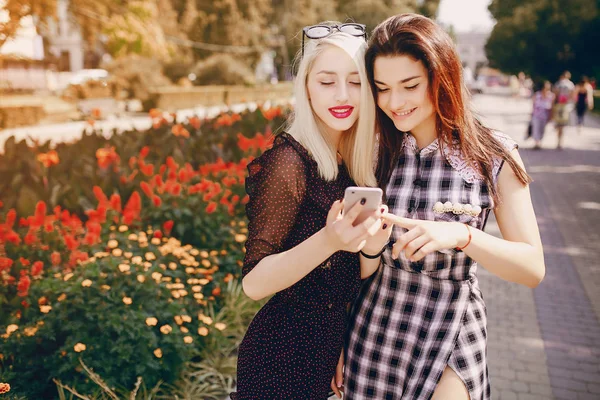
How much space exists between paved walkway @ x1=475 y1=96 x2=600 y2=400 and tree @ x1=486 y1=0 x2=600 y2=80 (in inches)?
1128

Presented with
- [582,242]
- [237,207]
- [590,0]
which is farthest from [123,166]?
[590,0]

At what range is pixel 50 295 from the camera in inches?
118

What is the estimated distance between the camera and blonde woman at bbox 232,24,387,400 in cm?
165

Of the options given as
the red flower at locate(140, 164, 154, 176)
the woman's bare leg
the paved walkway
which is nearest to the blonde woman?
the woman's bare leg

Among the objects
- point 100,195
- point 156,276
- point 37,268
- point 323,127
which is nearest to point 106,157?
point 100,195

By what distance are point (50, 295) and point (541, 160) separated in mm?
12583

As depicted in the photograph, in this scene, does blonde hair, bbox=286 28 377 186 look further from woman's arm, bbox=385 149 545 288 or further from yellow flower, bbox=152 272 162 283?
yellow flower, bbox=152 272 162 283

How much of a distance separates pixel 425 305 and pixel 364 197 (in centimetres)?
62

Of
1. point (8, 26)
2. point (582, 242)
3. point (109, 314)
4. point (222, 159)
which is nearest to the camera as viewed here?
point (109, 314)

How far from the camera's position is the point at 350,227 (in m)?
1.36

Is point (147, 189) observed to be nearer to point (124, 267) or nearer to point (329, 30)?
point (124, 267)

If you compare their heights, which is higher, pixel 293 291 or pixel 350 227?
pixel 350 227

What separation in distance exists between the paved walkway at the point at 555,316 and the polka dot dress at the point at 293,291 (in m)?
0.75

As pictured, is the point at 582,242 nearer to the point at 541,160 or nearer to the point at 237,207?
the point at 237,207
